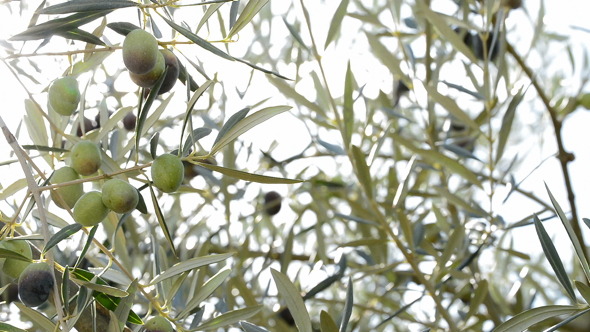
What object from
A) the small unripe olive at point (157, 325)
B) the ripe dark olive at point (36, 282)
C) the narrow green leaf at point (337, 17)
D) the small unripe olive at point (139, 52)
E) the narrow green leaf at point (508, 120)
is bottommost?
the small unripe olive at point (157, 325)

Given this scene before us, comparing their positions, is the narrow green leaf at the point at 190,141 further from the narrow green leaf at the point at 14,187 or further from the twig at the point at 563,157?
the twig at the point at 563,157

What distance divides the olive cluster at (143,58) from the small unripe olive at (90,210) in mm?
129

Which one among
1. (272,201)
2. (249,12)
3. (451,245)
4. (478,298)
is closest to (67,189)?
(249,12)

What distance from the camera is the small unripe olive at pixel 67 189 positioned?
0.85 metres

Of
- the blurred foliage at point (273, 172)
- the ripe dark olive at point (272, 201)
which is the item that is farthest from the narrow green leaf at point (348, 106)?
the ripe dark olive at point (272, 201)

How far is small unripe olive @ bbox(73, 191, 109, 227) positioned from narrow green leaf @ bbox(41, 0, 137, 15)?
7.3 inches

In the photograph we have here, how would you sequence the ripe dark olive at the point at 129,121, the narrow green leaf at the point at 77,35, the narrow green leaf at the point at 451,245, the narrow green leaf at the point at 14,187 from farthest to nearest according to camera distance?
the ripe dark olive at the point at 129,121 → the narrow green leaf at the point at 451,245 → the narrow green leaf at the point at 14,187 → the narrow green leaf at the point at 77,35

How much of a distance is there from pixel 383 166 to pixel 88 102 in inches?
38.3

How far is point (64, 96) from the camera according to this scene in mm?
880

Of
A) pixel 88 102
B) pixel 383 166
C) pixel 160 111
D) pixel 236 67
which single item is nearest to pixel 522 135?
pixel 383 166

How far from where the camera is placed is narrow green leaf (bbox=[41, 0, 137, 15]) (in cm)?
77

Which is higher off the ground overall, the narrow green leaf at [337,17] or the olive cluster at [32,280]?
the narrow green leaf at [337,17]

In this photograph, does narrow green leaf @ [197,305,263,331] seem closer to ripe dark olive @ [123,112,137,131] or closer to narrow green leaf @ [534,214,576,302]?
narrow green leaf @ [534,214,576,302]

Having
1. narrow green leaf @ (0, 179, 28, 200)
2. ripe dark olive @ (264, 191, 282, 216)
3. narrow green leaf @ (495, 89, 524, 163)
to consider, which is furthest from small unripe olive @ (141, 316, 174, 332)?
ripe dark olive @ (264, 191, 282, 216)
